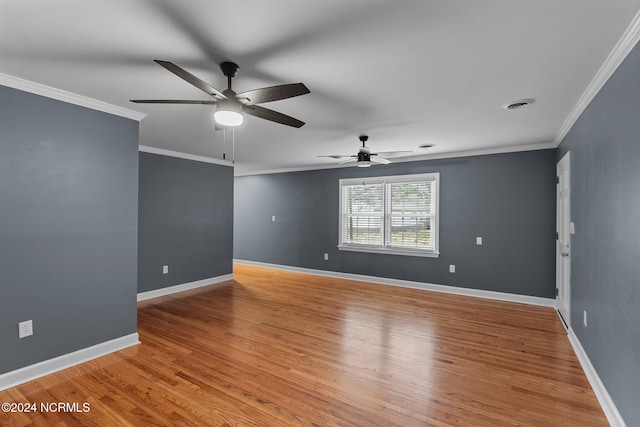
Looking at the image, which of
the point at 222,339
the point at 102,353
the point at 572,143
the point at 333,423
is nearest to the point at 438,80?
the point at 572,143

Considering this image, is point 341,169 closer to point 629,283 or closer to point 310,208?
point 310,208

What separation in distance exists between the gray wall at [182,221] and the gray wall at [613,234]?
5.43m

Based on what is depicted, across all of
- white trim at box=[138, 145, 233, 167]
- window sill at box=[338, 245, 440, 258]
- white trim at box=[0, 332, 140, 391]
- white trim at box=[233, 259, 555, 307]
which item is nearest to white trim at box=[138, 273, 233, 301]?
white trim at box=[233, 259, 555, 307]

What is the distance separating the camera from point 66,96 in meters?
2.76

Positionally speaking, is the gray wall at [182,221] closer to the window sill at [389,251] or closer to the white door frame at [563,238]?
the window sill at [389,251]

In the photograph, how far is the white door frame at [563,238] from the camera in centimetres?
357

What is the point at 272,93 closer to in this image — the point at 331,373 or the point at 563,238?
the point at 331,373

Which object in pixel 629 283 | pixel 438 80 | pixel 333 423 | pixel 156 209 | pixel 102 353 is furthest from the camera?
pixel 156 209

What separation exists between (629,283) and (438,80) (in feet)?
5.87

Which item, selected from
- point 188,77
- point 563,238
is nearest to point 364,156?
point 563,238

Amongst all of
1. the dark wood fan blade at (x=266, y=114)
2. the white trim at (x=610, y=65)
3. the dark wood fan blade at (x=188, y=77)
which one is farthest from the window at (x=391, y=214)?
the dark wood fan blade at (x=188, y=77)

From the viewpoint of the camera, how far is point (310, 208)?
699cm

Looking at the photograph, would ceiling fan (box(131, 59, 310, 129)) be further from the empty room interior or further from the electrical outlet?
the electrical outlet

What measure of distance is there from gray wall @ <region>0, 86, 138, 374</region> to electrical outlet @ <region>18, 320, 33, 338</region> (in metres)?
0.03
